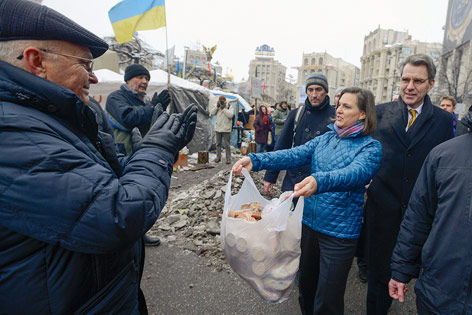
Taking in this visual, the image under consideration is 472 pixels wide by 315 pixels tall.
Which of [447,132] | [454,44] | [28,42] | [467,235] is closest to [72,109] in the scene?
[28,42]

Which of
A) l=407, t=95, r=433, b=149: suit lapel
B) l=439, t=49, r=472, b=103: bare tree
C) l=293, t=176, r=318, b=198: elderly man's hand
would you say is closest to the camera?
l=293, t=176, r=318, b=198: elderly man's hand

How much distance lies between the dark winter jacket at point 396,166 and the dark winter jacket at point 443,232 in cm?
83

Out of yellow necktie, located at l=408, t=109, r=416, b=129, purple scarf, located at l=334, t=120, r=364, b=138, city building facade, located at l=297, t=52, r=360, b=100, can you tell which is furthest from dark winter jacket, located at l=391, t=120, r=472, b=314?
city building facade, located at l=297, t=52, r=360, b=100

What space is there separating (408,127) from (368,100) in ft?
2.11

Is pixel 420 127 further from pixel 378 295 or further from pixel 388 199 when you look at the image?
pixel 378 295

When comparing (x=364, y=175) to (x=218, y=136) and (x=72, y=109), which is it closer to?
(x=72, y=109)

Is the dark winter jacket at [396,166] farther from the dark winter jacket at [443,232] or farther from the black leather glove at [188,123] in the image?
the black leather glove at [188,123]

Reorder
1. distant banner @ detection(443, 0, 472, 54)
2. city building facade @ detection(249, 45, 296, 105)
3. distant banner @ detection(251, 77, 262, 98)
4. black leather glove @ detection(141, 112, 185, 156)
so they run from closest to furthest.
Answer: black leather glove @ detection(141, 112, 185, 156), distant banner @ detection(251, 77, 262, 98), distant banner @ detection(443, 0, 472, 54), city building facade @ detection(249, 45, 296, 105)

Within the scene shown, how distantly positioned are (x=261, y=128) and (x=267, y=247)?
8.23 m

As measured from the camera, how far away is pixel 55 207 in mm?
861

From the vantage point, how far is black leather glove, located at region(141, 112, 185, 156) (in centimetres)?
128

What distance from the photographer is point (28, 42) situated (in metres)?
1.00

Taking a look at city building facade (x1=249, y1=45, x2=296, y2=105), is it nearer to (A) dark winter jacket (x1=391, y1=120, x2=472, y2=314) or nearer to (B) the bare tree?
(B) the bare tree

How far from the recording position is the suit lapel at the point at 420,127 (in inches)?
92.6
